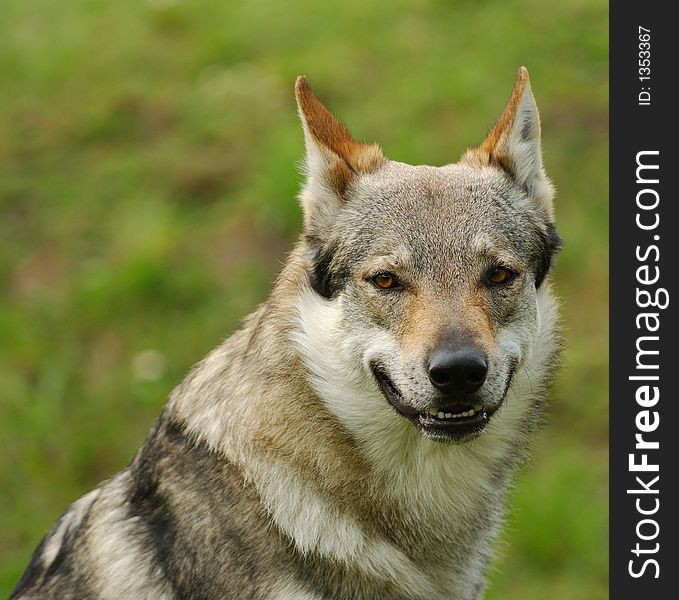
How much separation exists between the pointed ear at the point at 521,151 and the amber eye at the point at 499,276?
0.56 metres

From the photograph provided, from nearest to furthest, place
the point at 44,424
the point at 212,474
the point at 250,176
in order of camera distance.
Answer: the point at 212,474 < the point at 44,424 < the point at 250,176

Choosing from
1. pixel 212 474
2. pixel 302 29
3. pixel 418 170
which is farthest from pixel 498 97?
pixel 212 474

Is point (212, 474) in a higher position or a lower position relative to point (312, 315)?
lower

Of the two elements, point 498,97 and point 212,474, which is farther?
point 498,97

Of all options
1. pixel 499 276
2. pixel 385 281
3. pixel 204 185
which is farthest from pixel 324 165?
pixel 204 185

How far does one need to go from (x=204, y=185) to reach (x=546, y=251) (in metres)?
5.67

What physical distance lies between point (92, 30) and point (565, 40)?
4.66m

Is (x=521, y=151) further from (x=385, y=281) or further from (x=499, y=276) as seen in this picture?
(x=385, y=281)

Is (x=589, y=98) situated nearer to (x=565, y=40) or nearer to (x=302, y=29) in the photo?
(x=565, y=40)

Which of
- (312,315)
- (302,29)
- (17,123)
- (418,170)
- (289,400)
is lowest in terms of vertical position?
(289,400)

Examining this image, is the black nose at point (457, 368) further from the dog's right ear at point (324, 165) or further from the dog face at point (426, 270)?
the dog's right ear at point (324, 165)

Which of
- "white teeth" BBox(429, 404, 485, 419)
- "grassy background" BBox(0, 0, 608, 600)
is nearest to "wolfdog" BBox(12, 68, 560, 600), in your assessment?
"white teeth" BBox(429, 404, 485, 419)

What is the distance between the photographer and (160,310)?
9.34 metres

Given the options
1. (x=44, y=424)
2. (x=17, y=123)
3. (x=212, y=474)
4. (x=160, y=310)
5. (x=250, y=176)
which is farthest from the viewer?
(x=17, y=123)
